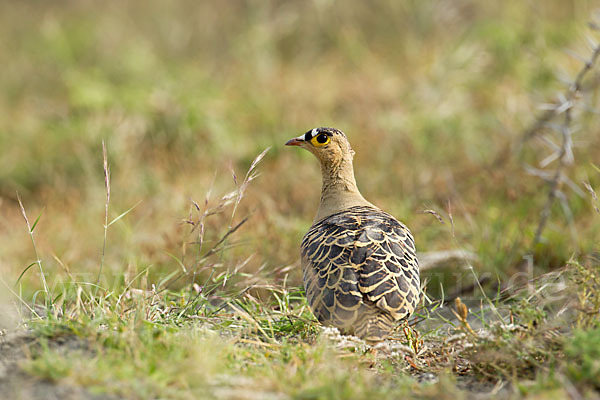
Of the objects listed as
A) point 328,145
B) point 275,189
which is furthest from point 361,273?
point 275,189

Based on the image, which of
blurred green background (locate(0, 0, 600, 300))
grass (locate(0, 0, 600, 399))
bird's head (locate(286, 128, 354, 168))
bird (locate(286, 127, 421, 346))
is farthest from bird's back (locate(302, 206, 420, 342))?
bird's head (locate(286, 128, 354, 168))

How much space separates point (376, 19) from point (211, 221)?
266 inches

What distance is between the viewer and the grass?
113 inches

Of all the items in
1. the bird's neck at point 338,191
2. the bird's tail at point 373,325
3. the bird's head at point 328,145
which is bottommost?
the bird's tail at point 373,325

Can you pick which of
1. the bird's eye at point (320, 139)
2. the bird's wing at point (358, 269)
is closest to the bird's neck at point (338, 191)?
the bird's eye at point (320, 139)

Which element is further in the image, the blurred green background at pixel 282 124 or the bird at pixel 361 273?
the blurred green background at pixel 282 124

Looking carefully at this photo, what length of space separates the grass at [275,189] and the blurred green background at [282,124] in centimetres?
3

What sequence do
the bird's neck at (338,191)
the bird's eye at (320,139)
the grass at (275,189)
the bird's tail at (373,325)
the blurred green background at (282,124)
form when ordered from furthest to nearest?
the blurred green background at (282,124) < the bird's eye at (320,139) < the bird's neck at (338,191) < the bird's tail at (373,325) < the grass at (275,189)

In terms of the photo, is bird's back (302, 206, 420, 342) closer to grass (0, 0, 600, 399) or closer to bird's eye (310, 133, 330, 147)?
grass (0, 0, 600, 399)

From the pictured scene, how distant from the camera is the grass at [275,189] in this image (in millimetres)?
2867

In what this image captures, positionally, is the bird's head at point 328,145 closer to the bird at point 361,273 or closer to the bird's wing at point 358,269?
the bird at point 361,273

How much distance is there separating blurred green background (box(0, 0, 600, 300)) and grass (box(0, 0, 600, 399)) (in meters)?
0.03

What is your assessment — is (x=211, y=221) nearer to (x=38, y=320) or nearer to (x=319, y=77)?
(x=38, y=320)

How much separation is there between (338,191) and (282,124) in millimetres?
3629
